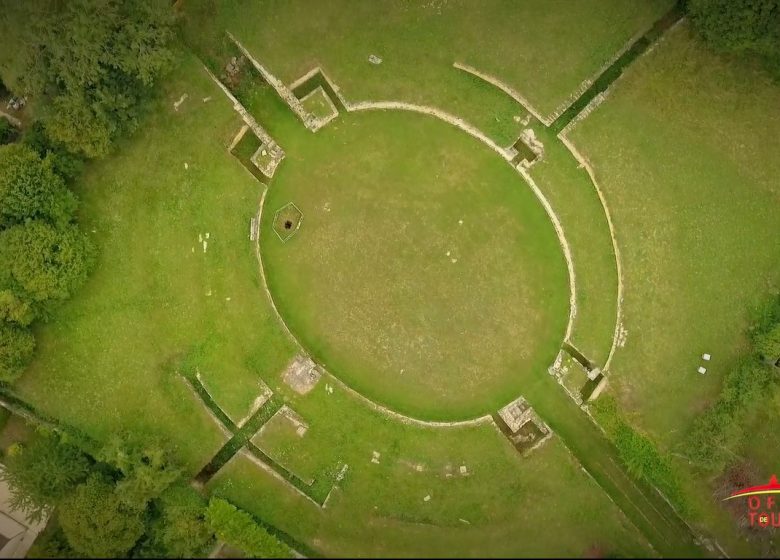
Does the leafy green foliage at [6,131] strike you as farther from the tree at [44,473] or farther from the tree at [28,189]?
the tree at [44,473]

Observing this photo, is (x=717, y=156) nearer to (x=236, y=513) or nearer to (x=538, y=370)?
(x=538, y=370)

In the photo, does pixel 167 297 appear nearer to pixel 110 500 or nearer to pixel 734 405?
pixel 110 500

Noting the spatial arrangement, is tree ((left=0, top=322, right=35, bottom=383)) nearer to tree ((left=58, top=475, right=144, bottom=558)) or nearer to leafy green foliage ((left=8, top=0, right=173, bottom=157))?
tree ((left=58, top=475, right=144, bottom=558))

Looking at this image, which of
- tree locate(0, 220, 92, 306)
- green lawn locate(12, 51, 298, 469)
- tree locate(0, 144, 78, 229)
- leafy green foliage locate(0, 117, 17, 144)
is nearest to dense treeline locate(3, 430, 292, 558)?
green lawn locate(12, 51, 298, 469)

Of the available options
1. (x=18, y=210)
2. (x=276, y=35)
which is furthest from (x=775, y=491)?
(x=18, y=210)

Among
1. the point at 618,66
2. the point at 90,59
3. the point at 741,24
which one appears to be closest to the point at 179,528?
the point at 90,59

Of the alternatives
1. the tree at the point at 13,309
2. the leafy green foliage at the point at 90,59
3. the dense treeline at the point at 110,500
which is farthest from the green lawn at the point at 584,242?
the tree at the point at 13,309

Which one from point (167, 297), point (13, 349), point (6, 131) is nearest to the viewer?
point (13, 349)
